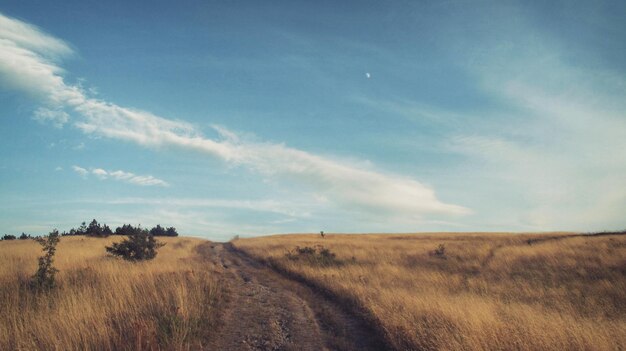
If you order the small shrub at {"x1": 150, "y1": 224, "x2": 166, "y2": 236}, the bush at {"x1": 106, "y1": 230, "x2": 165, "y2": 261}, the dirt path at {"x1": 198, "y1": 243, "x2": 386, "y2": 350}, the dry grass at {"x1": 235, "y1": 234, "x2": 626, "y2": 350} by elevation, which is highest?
the small shrub at {"x1": 150, "y1": 224, "x2": 166, "y2": 236}

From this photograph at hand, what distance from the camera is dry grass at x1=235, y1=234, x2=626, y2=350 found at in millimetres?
6961

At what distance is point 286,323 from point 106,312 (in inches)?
170

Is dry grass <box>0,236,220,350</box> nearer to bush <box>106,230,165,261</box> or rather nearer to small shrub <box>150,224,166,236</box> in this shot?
bush <box>106,230,165,261</box>

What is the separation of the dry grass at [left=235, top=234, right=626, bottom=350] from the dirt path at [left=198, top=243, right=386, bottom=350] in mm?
699

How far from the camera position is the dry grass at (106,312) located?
21.5 ft

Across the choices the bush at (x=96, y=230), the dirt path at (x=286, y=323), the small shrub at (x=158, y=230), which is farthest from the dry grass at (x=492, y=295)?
the small shrub at (x=158, y=230)

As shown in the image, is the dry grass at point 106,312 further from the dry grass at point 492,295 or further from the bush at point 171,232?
the bush at point 171,232

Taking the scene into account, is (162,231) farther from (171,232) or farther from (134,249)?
(134,249)

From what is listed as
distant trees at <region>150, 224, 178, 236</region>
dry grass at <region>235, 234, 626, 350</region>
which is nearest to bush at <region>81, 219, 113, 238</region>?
distant trees at <region>150, 224, 178, 236</region>

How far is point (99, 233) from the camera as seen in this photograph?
1672 inches

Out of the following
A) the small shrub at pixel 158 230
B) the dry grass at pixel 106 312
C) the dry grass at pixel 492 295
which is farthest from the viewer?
the small shrub at pixel 158 230

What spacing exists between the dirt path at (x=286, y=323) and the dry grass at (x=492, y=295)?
27.5 inches

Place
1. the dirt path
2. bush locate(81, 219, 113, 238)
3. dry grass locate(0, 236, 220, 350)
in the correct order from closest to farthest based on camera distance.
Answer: dry grass locate(0, 236, 220, 350) → the dirt path → bush locate(81, 219, 113, 238)

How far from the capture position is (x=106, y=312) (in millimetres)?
8469
